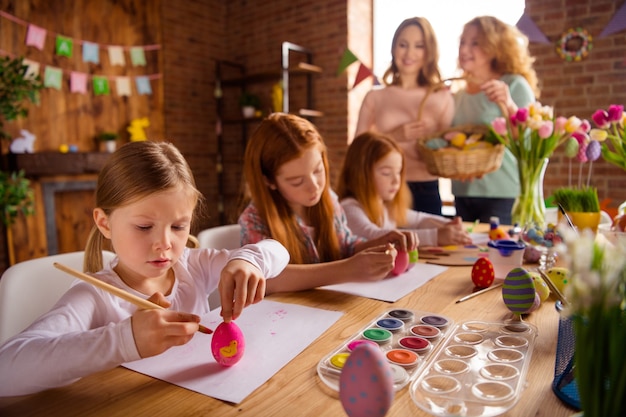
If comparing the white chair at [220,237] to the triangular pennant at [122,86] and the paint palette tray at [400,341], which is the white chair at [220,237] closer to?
the paint palette tray at [400,341]

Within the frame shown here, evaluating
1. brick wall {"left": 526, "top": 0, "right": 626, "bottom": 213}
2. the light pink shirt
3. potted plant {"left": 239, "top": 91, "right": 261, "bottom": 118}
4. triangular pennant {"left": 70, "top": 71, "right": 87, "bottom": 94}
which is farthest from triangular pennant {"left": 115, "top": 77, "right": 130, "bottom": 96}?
brick wall {"left": 526, "top": 0, "right": 626, "bottom": 213}

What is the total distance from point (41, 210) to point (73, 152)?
1.74 ft

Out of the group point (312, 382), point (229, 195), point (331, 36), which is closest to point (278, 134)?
point (312, 382)

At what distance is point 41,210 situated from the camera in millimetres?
3662

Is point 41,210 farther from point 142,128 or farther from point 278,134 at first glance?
point 278,134

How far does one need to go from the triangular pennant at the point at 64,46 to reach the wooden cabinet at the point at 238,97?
1.50 meters

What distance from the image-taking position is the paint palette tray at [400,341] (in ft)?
2.07

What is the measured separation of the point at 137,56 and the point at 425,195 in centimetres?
336

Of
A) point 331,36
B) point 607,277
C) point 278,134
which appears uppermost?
point 331,36

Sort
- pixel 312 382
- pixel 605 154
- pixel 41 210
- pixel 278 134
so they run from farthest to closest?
pixel 41 210 → pixel 605 154 → pixel 278 134 → pixel 312 382

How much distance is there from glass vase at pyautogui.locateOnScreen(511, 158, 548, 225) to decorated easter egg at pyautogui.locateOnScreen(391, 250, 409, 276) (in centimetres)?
77

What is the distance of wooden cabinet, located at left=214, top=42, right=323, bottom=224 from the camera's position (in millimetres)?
4426

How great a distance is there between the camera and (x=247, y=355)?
70 centimetres

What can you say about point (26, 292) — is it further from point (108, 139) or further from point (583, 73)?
point (583, 73)
